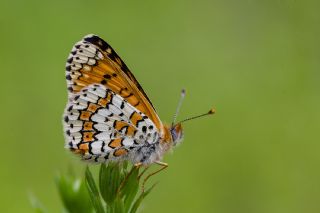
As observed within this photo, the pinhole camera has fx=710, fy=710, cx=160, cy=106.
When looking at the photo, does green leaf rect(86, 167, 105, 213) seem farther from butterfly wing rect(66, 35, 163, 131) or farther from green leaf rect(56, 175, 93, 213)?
butterfly wing rect(66, 35, 163, 131)

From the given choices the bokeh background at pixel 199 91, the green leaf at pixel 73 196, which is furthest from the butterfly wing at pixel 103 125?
the bokeh background at pixel 199 91

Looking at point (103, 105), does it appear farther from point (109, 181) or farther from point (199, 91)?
point (199, 91)

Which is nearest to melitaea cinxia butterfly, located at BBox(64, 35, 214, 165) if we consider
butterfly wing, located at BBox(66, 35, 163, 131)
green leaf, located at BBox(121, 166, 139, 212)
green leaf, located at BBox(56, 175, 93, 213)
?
butterfly wing, located at BBox(66, 35, 163, 131)

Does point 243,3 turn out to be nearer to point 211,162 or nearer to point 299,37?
point 299,37

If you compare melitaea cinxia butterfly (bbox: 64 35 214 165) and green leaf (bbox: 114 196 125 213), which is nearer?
green leaf (bbox: 114 196 125 213)

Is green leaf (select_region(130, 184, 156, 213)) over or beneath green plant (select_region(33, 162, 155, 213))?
beneath

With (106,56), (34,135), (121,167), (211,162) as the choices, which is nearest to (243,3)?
(211,162)
